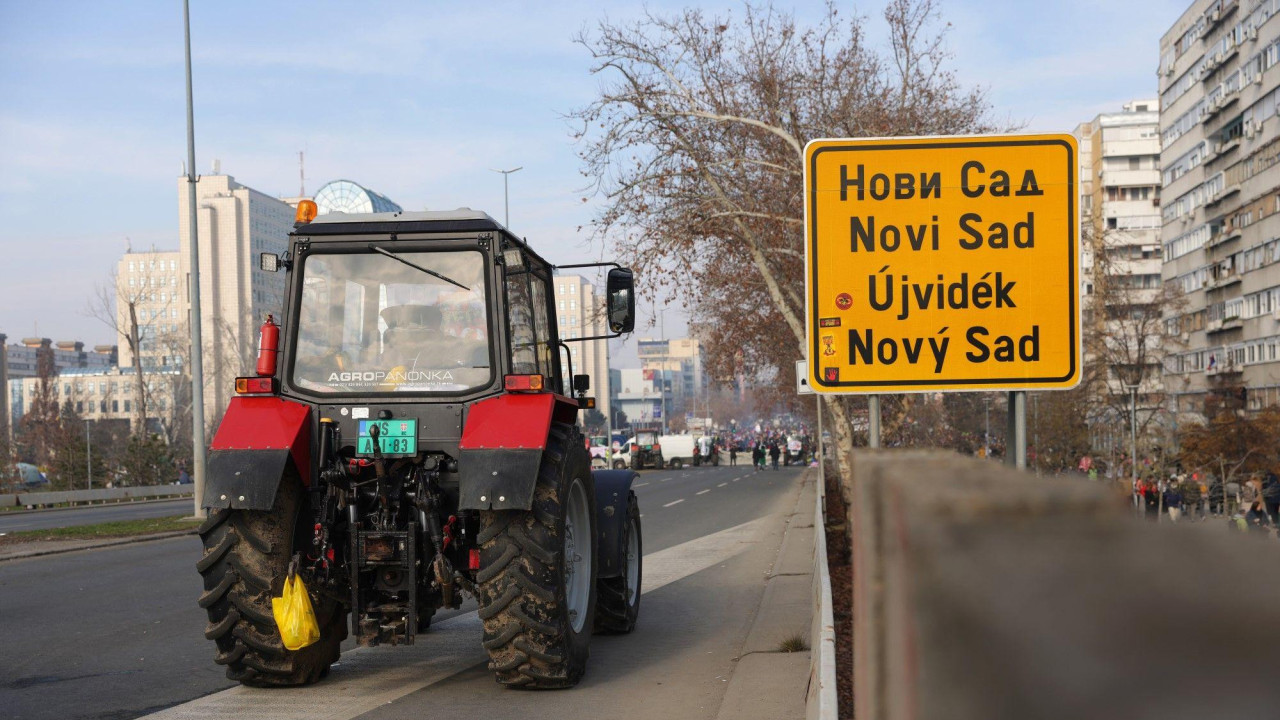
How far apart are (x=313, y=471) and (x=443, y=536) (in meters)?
0.96

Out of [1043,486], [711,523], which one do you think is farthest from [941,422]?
[1043,486]

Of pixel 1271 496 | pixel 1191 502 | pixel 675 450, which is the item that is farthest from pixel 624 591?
pixel 675 450

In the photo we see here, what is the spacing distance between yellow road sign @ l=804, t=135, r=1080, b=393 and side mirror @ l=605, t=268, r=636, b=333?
164cm

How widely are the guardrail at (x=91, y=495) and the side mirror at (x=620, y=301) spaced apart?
32.4 metres

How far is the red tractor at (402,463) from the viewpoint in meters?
7.36

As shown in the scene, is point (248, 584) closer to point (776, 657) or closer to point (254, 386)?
point (254, 386)

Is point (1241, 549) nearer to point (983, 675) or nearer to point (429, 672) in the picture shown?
point (983, 675)

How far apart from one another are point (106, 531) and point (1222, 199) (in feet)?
200

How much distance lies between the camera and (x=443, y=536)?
25.1 feet

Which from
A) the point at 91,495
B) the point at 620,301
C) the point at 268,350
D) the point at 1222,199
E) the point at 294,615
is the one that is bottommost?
the point at 91,495

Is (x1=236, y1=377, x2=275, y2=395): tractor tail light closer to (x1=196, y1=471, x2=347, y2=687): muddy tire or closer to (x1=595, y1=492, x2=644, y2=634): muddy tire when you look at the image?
(x1=196, y1=471, x2=347, y2=687): muddy tire

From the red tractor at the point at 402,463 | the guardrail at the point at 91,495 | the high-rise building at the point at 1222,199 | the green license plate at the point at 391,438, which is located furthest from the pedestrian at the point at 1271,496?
the guardrail at the point at 91,495

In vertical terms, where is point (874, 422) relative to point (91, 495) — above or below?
above

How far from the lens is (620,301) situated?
349 inches
